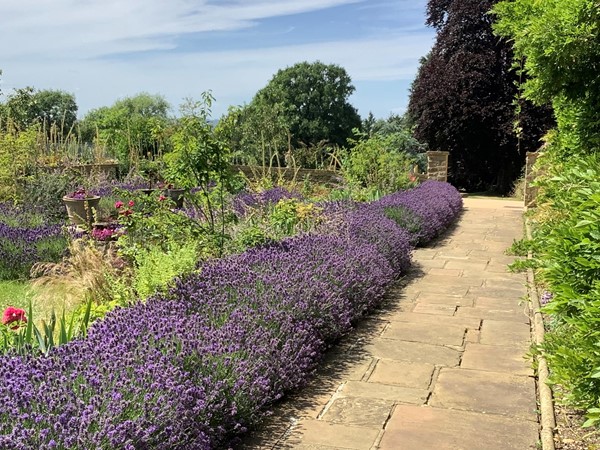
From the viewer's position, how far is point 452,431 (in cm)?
301

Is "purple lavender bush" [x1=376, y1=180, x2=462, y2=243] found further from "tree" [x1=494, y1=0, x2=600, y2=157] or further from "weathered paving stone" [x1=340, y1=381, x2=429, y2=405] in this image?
"weathered paving stone" [x1=340, y1=381, x2=429, y2=405]

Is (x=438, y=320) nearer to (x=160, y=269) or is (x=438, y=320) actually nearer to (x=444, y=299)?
(x=444, y=299)

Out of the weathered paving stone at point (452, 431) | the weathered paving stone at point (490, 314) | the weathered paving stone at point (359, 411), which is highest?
the weathered paving stone at point (490, 314)

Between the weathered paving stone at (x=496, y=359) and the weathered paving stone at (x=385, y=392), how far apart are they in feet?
1.93

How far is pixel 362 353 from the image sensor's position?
4129mm

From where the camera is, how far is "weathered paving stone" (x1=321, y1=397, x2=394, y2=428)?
311cm

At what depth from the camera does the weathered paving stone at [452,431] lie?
2861 mm

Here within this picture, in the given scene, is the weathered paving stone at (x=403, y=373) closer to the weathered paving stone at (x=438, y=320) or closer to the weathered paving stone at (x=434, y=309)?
the weathered paving stone at (x=438, y=320)

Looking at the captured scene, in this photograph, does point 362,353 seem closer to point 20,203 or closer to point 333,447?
point 333,447

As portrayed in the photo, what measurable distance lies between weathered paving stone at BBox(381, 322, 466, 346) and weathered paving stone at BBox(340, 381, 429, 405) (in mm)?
910

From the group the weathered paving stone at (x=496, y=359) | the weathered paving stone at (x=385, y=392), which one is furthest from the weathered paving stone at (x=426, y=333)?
the weathered paving stone at (x=385, y=392)

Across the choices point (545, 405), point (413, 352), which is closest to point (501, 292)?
point (413, 352)

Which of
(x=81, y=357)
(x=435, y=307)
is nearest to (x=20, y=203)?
(x=435, y=307)

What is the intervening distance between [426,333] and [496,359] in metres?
0.65
